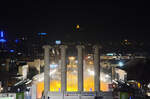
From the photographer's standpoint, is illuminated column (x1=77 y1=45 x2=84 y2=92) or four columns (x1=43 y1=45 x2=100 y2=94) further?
illuminated column (x1=77 y1=45 x2=84 y2=92)

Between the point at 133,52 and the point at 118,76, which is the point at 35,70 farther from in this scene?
the point at 133,52

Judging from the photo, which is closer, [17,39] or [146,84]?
[146,84]

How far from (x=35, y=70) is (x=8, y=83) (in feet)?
50.3

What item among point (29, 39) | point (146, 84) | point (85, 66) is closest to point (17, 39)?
point (29, 39)

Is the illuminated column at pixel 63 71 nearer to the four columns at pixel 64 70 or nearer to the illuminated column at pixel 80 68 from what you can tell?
the four columns at pixel 64 70

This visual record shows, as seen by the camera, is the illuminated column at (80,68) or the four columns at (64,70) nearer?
the four columns at (64,70)

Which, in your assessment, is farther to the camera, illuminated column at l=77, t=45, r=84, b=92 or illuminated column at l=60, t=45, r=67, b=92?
illuminated column at l=77, t=45, r=84, b=92

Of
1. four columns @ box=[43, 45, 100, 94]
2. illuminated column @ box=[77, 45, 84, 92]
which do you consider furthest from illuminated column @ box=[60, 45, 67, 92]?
illuminated column @ box=[77, 45, 84, 92]

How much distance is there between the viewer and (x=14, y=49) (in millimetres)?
64438

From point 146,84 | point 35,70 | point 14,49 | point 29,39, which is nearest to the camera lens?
point 146,84

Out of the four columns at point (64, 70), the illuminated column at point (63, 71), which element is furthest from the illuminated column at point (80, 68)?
the illuminated column at point (63, 71)

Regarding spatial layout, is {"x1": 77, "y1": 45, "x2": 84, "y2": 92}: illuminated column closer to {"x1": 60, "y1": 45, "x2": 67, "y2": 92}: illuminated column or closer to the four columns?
the four columns

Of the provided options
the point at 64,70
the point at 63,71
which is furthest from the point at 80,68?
the point at 63,71

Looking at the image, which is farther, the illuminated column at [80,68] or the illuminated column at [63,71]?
the illuminated column at [80,68]
